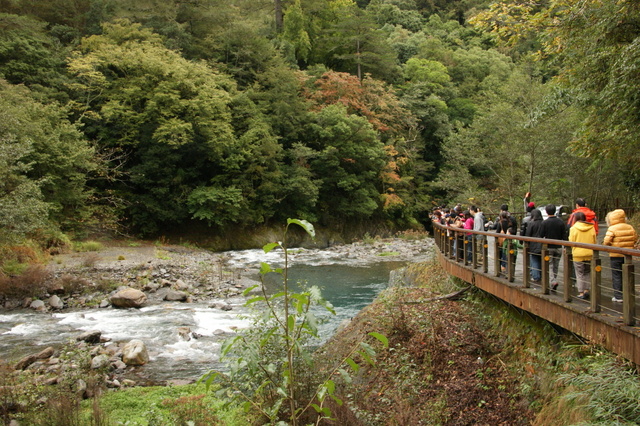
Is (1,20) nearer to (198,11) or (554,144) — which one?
(198,11)

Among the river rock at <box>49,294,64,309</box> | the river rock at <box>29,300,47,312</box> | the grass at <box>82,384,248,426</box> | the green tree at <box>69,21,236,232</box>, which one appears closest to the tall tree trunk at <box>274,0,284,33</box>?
the green tree at <box>69,21,236,232</box>

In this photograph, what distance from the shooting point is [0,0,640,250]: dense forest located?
15.1 metres

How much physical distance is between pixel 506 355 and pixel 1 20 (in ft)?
104

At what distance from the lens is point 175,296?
49.3 feet

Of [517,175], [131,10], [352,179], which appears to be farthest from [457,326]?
[131,10]

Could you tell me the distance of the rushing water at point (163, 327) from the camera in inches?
365

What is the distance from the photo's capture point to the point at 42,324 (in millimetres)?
11656

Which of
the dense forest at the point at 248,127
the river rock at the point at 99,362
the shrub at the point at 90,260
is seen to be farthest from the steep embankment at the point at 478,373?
the shrub at the point at 90,260

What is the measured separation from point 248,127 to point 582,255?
85.9ft

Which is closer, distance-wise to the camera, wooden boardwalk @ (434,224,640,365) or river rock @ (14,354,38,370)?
wooden boardwalk @ (434,224,640,365)

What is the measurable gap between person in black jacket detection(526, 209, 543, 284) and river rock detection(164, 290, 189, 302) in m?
11.8

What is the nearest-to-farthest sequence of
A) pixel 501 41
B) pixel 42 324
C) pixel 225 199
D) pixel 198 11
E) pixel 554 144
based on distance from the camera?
pixel 501 41, pixel 42 324, pixel 554 144, pixel 225 199, pixel 198 11

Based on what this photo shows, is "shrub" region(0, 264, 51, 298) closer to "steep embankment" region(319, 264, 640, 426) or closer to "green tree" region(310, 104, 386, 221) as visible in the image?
"steep embankment" region(319, 264, 640, 426)

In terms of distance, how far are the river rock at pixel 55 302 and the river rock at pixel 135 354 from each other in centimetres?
547
